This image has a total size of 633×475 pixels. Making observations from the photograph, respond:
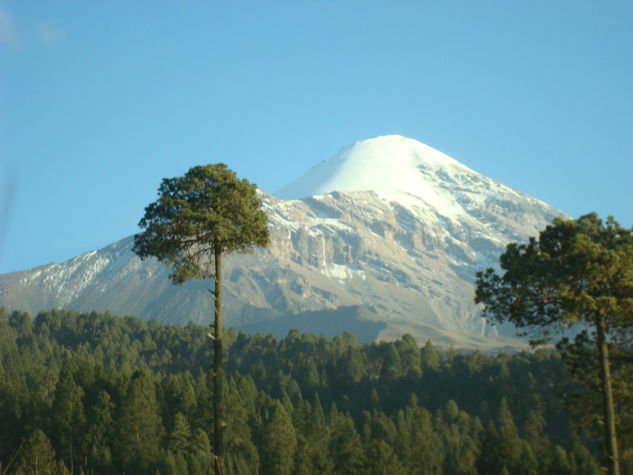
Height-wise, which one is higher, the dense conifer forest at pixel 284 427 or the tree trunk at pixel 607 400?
the tree trunk at pixel 607 400

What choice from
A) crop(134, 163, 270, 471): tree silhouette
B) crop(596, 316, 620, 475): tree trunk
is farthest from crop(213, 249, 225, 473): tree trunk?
crop(596, 316, 620, 475): tree trunk

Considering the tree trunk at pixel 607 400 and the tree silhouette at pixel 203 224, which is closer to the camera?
the tree trunk at pixel 607 400

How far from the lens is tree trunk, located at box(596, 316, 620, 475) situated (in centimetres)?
2927

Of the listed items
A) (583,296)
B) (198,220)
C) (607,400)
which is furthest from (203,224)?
(607,400)

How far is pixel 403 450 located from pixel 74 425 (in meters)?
41.8

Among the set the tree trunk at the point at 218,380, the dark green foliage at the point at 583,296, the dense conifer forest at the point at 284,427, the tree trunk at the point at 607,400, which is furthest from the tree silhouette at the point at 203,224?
the dense conifer forest at the point at 284,427

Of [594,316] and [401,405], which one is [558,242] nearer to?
[594,316]

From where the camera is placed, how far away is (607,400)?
3052 centimetres

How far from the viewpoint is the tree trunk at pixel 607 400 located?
96.0ft

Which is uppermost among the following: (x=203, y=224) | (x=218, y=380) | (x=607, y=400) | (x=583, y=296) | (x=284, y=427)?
(x=203, y=224)

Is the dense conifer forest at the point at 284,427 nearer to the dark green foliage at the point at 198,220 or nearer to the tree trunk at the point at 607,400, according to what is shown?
the dark green foliage at the point at 198,220

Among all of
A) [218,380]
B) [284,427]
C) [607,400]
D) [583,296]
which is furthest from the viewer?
[284,427]

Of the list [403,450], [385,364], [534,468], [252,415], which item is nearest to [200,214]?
[534,468]

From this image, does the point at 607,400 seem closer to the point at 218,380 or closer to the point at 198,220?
the point at 218,380
